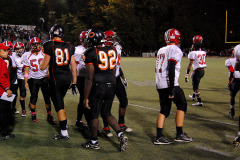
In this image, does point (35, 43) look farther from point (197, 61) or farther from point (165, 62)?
point (197, 61)

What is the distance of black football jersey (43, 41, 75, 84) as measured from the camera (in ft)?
16.6

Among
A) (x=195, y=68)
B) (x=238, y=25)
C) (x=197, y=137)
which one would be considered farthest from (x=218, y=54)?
(x=197, y=137)

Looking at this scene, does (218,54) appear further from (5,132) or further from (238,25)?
(5,132)

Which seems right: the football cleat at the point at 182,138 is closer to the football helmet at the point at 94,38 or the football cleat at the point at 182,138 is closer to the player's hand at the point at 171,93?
the player's hand at the point at 171,93

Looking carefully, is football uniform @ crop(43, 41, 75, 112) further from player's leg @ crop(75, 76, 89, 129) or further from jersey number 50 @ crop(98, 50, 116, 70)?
jersey number 50 @ crop(98, 50, 116, 70)

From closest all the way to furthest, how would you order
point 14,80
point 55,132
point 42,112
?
point 55,132, point 14,80, point 42,112

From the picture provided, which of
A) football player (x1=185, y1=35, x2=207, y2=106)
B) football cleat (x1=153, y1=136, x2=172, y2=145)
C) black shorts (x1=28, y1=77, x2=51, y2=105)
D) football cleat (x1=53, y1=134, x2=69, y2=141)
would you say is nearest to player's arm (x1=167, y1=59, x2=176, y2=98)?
football cleat (x1=153, y1=136, x2=172, y2=145)

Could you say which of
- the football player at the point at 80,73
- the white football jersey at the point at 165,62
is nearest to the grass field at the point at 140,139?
the football player at the point at 80,73

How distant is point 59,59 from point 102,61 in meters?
1.08

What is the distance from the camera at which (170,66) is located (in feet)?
15.5

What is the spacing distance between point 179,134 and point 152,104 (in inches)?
138

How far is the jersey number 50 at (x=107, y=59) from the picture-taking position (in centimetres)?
455

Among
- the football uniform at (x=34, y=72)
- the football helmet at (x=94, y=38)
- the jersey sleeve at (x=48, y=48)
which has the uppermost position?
the football helmet at (x=94, y=38)

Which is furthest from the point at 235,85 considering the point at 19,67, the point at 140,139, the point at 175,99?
the point at 19,67
